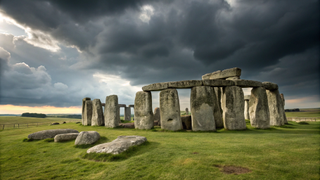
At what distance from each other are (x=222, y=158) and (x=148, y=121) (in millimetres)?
7976

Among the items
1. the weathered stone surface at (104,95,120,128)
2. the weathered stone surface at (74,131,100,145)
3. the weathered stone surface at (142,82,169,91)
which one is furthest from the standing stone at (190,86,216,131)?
the weathered stone surface at (104,95,120,128)

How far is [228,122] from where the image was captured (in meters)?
10.9

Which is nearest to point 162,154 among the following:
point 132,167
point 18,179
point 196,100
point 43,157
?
point 132,167

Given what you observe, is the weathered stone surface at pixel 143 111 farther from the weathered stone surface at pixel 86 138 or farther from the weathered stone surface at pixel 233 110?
the weathered stone surface at pixel 233 110

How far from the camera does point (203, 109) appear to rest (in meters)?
10.6

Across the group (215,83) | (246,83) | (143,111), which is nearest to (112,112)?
(143,111)

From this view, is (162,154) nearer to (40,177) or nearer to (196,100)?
(40,177)

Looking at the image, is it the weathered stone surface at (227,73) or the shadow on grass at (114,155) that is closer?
the shadow on grass at (114,155)

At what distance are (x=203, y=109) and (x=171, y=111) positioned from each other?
2166mm

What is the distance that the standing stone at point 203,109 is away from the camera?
10539mm

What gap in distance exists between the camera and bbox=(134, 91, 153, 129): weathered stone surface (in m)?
12.1

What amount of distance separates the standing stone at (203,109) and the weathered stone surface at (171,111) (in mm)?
1096

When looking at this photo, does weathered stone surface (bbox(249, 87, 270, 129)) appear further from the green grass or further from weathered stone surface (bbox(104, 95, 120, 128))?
weathered stone surface (bbox(104, 95, 120, 128))

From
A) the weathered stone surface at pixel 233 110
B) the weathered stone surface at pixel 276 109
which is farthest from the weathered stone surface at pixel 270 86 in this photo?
the weathered stone surface at pixel 233 110
